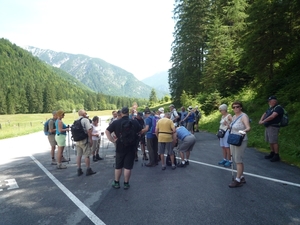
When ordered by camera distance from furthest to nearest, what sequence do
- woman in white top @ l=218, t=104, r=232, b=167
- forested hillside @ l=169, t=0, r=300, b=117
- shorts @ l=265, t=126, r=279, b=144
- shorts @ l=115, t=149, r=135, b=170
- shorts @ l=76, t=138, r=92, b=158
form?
forested hillside @ l=169, t=0, r=300, b=117 → shorts @ l=265, t=126, r=279, b=144 → woman in white top @ l=218, t=104, r=232, b=167 → shorts @ l=76, t=138, r=92, b=158 → shorts @ l=115, t=149, r=135, b=170

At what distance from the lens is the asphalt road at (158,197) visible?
4.19 meters

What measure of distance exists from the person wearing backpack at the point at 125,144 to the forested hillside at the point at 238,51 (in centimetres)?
920

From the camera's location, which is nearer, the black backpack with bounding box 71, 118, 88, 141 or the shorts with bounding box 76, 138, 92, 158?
the black backpack with bounding box 71, 118, 88, 141

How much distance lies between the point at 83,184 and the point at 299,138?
8.66 m

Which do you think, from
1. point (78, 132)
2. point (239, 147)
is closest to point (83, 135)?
point (78, 132)

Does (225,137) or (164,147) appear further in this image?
(225,137)

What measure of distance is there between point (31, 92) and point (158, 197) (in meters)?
122

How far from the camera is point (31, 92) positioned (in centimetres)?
11169

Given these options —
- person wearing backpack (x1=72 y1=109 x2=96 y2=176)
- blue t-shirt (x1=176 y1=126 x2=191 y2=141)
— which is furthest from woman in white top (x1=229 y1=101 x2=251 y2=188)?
person wearing backpack (x1=72 y1=109 x2=96 y2=176)

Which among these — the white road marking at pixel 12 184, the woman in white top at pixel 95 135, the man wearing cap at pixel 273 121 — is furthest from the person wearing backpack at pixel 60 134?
the man wearing cap at pixel 273 121

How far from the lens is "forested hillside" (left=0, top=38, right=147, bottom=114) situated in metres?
109

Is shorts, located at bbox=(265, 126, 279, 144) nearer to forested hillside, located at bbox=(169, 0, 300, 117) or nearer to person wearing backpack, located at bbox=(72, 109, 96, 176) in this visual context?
forested hillside, located at bbox=(169, 0, 300, 117)

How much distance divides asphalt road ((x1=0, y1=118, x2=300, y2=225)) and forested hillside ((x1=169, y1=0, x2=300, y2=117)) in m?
7.19

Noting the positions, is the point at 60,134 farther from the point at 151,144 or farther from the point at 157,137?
the point at 157,137
